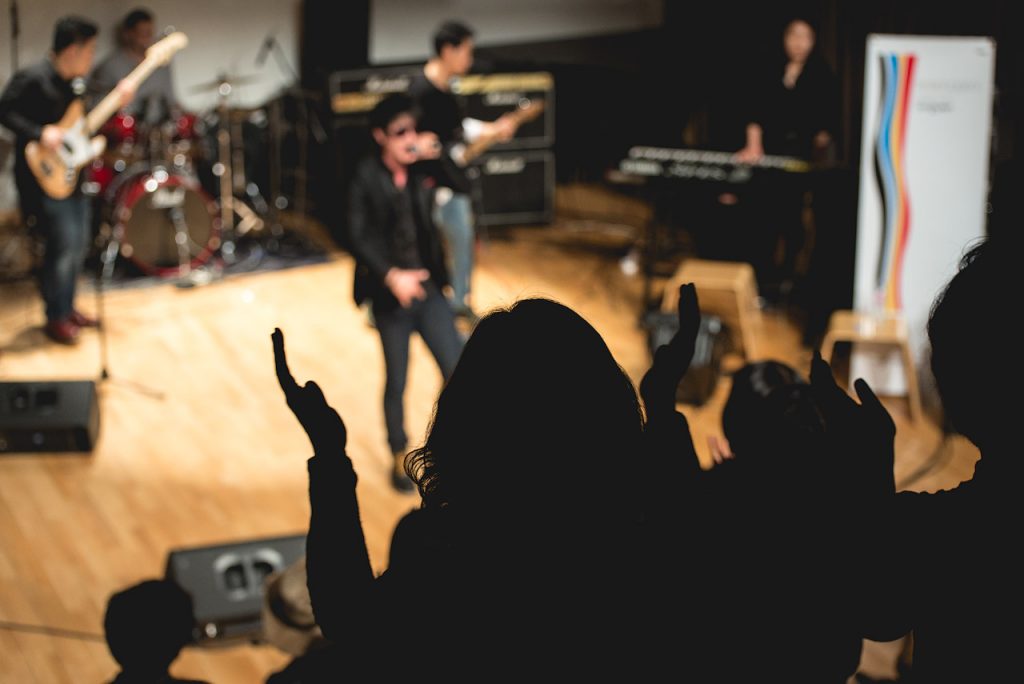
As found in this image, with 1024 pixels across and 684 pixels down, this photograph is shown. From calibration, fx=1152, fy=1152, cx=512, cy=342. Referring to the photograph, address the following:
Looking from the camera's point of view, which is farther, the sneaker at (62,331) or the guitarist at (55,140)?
the sneaker at (62,331)

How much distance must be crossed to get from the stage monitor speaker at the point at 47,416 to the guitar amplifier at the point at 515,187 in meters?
3.79

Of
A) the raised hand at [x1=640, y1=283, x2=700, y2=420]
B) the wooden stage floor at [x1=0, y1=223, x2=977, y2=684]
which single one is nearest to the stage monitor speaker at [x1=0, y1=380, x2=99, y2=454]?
the wooden stage floor at [x1=0, y1=223, x2=977, y2=684]

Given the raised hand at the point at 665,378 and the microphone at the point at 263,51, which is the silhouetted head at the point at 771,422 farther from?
the microphone at the point at 263,51

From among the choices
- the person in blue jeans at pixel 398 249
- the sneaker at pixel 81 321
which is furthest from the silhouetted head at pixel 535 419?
the sneaker at pixel 81 321

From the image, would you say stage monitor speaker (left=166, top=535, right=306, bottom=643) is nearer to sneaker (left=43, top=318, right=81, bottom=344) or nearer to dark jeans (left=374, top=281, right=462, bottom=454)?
dark jeans (left=374, top=281, right=462, bottom=454)

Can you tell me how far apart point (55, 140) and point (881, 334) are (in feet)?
13.5

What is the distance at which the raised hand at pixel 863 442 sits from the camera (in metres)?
1.60

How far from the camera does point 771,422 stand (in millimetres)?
2646

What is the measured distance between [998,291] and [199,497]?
3712 mm

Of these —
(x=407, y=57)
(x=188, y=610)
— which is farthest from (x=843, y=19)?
(x=188, y=610)

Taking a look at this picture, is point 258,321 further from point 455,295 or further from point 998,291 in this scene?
point 998,291

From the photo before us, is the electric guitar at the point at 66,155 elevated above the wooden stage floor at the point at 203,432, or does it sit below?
above

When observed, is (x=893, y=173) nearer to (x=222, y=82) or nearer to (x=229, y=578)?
(x=229, y=578)

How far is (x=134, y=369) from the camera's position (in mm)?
5887
